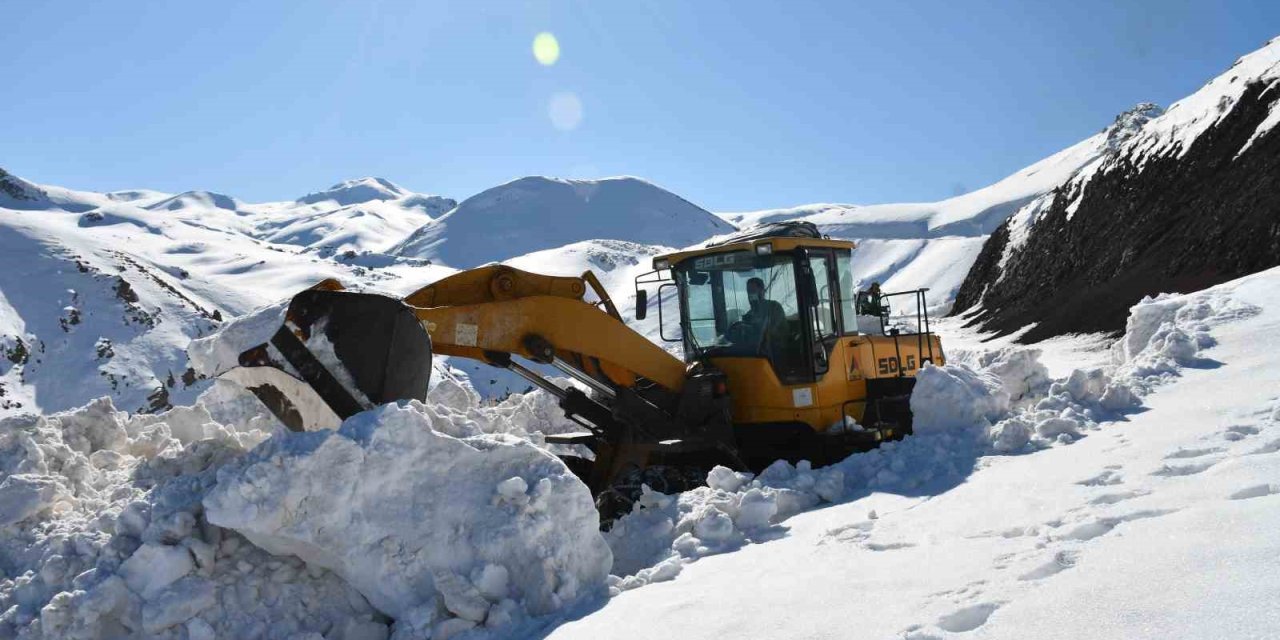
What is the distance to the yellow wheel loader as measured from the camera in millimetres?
6504

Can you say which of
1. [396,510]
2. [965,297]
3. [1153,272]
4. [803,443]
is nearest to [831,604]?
[396,510]

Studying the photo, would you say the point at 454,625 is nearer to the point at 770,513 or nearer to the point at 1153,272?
the point at 770,513

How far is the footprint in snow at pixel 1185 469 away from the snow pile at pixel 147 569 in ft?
12.5

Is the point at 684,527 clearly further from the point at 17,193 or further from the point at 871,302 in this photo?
the point at 17,193

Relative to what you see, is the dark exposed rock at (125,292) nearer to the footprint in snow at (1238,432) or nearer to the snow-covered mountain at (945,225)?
the snow-covered mountain at (945,225)

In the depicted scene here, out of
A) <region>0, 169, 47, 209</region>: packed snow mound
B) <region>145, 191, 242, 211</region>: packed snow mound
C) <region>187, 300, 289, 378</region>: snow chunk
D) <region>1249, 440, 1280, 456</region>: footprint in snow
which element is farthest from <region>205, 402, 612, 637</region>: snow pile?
<region>145, 191, 242, 211</region>: packed snow mound

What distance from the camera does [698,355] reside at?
792cm

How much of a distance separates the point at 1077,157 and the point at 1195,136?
6932 centimetres

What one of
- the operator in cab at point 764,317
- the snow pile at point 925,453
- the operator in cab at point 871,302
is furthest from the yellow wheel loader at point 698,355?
Answer: the snow pile at point 925,453

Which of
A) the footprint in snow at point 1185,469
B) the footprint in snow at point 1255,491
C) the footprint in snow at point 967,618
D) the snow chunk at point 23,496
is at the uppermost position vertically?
the snow chunk at point 23,496

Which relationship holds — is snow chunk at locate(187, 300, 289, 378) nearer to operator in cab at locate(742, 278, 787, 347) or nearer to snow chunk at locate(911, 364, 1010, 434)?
operator in cab at locate(742, 278, 787, 347)

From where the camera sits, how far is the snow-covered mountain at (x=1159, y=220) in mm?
18312

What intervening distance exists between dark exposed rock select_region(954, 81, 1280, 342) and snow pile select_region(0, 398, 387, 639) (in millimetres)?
16940

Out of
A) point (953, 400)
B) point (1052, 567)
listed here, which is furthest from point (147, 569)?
point (953, 400)
